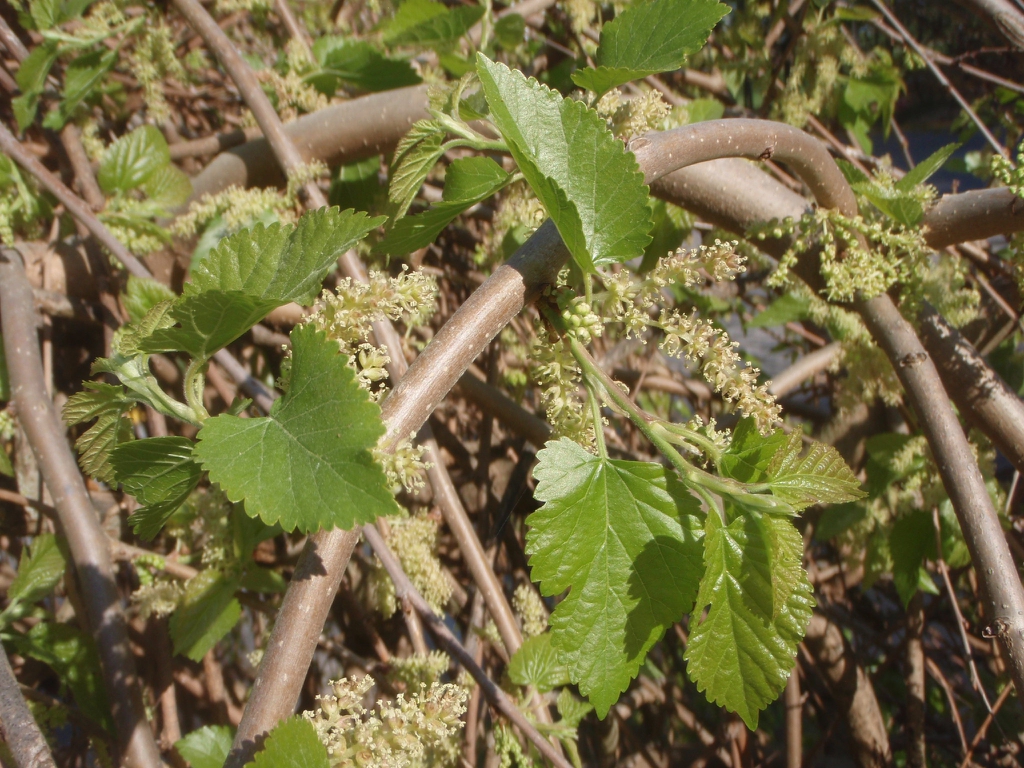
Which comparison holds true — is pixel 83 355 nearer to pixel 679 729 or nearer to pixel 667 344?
pixel 667 344

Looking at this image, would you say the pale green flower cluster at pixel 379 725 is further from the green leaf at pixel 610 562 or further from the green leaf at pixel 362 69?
the green leaf at pixel 362 69

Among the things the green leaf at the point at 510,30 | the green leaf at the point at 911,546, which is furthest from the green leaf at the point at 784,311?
the green leaf at the point at 510,30

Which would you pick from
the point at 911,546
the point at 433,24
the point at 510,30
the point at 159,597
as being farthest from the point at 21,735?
the point at 911,546

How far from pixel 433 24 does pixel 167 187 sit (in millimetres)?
540

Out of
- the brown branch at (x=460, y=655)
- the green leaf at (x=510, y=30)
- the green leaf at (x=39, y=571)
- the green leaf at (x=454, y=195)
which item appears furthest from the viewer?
the green leaf at (x=510, y=30)

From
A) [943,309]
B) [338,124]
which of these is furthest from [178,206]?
[943,309]

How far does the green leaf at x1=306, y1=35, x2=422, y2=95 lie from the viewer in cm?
129

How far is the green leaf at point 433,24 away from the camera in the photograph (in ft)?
3.77

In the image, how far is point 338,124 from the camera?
122cm

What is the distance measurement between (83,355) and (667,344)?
123 cm

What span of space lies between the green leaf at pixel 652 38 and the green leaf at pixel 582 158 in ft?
0.53

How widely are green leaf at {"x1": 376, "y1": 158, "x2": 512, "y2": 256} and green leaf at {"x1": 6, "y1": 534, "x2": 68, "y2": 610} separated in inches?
30.1

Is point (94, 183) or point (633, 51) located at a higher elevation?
point (94, 183)

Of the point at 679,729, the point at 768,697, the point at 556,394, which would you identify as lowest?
the point at 679,729
